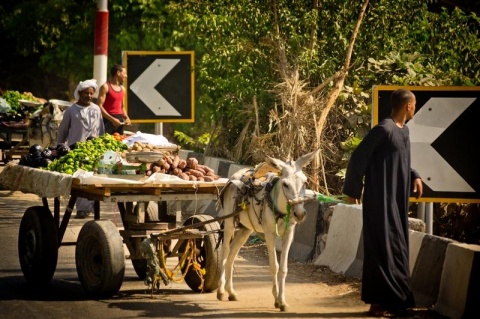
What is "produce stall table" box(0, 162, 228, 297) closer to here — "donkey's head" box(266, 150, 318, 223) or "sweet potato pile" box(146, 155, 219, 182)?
"sweet potato pile" box(146, 155, 219, 182)

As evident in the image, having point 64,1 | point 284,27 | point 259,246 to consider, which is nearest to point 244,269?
point 259,246

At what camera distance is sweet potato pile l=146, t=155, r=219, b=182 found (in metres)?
11.2

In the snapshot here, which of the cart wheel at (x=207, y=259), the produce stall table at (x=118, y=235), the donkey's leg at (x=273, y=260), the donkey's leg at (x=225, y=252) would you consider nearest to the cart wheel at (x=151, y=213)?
the produce stall table at (x=118, y=235)

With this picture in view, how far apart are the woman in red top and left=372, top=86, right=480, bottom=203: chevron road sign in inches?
277

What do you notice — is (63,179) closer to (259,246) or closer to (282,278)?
(282,278)

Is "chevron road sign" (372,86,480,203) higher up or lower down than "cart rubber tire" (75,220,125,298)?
higher up

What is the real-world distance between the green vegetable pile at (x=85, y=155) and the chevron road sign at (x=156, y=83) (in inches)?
141

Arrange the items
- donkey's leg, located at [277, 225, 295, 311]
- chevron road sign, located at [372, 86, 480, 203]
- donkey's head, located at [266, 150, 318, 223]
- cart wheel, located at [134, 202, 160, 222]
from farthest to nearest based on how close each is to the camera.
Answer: cart wheel, located at [134, 202, 160, 222]
chevron road sign, located at [372, 86, 480, 203]
donkey's leg, located at [277, 225, 295, 311]
donkey's head, located at [266, 150, 318, 223]

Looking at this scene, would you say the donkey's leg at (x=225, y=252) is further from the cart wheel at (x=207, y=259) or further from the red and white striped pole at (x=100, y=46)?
the red and white striped pole at (x=100, y=46)

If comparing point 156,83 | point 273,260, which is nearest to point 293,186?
point 273,260

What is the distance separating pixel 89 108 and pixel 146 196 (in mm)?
4848

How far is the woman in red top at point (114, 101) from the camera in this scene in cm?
1691

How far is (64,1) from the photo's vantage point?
29594mm

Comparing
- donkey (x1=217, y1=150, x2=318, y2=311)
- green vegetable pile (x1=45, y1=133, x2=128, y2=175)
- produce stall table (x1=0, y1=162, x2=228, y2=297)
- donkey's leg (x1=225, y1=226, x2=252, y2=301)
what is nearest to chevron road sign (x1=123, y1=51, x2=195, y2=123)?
green vegetable pile (x1=45, y1=133, x2=128, y2=175)
